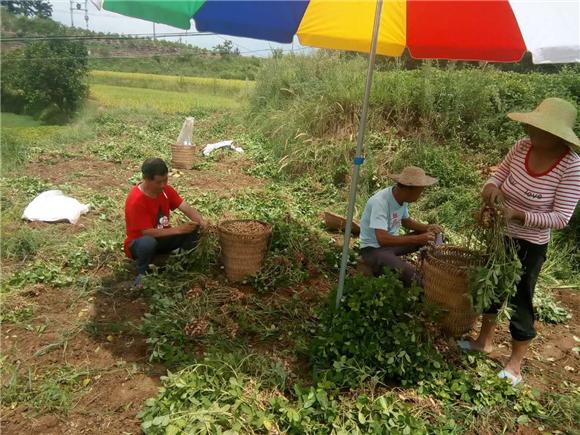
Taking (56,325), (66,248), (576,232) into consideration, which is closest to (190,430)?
(56,325)

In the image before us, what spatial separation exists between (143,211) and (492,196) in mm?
2573

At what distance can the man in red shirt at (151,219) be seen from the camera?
329 cm

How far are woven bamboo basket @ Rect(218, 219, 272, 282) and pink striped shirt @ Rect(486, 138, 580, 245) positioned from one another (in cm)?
188

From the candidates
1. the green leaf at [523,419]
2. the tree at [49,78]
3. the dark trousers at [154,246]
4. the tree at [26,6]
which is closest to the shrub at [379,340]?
the green leaf at [523,419]

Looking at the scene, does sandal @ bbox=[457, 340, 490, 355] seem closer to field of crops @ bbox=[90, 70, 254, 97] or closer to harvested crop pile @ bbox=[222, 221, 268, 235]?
harvested crop pile @ bbox=[222, 221, 268, 235]

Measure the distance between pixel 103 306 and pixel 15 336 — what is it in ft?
1.95

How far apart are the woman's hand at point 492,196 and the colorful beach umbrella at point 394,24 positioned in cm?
77

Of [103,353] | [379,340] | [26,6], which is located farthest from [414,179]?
[26,6]

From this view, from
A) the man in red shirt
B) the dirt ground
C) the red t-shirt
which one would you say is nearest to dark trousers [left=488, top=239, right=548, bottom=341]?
the dirt ground

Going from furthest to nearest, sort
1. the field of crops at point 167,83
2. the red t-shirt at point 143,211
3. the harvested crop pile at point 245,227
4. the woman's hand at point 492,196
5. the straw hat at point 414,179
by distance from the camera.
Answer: the field of crops at point 167,83, the harvested crop pile at point 245,227, the red t-shirt at point 143,211, the straw hat at point 414,179, the woman's hand at point 492,196

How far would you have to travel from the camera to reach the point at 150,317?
2947mm

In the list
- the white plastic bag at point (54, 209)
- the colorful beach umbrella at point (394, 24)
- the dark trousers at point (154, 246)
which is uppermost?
the colorful beach umbrella at point (394, 24)

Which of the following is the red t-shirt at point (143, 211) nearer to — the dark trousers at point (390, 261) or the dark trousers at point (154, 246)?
the dark trousers at point (154, 246)

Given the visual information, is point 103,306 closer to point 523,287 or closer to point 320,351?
point 320,351
